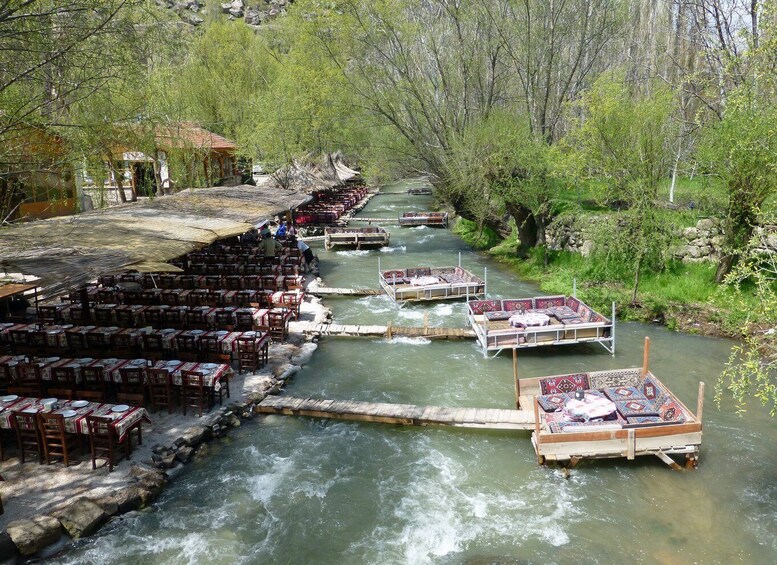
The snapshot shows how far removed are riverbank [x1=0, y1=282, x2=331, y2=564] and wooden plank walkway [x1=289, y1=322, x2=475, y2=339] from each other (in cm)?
484

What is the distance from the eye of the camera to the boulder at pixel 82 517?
26.4 feet

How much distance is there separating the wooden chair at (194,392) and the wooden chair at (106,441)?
1668 mm

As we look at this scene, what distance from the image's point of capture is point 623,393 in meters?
11.0

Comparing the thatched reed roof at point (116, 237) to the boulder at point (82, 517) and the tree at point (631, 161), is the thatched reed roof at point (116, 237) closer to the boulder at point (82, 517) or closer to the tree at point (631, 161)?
the boulder at point (82, 517)

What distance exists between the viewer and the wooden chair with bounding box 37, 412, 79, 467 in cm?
909

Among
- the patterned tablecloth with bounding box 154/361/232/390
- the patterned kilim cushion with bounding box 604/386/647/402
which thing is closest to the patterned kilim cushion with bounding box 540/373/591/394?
the patterned kilim cushion with bounding box 604/386/647/402

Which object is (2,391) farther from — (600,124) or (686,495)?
(600,124)

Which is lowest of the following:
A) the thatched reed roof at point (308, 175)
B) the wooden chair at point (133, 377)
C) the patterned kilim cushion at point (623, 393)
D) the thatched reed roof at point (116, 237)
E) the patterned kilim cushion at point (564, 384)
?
the patterned kilim cushion at point (623, 393)

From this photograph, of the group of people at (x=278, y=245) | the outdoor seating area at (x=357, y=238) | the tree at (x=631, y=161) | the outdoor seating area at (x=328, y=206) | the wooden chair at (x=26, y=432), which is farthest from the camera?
the outdoor seating area at (x=328, y=206)

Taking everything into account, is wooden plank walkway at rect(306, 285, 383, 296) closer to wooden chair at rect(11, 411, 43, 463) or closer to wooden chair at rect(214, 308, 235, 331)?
wooden chair at rect(214, 308, 235, 331)

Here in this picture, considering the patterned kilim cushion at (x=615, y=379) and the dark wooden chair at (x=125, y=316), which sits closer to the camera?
the patterned kilim cushion at (x=615, y=379)

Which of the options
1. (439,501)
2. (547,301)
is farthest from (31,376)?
(547,301)

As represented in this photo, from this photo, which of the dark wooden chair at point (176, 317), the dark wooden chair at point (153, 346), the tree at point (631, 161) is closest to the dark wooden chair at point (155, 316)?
the dark wooden chair at point (176, 317)

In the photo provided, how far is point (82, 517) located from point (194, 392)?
3532mm
